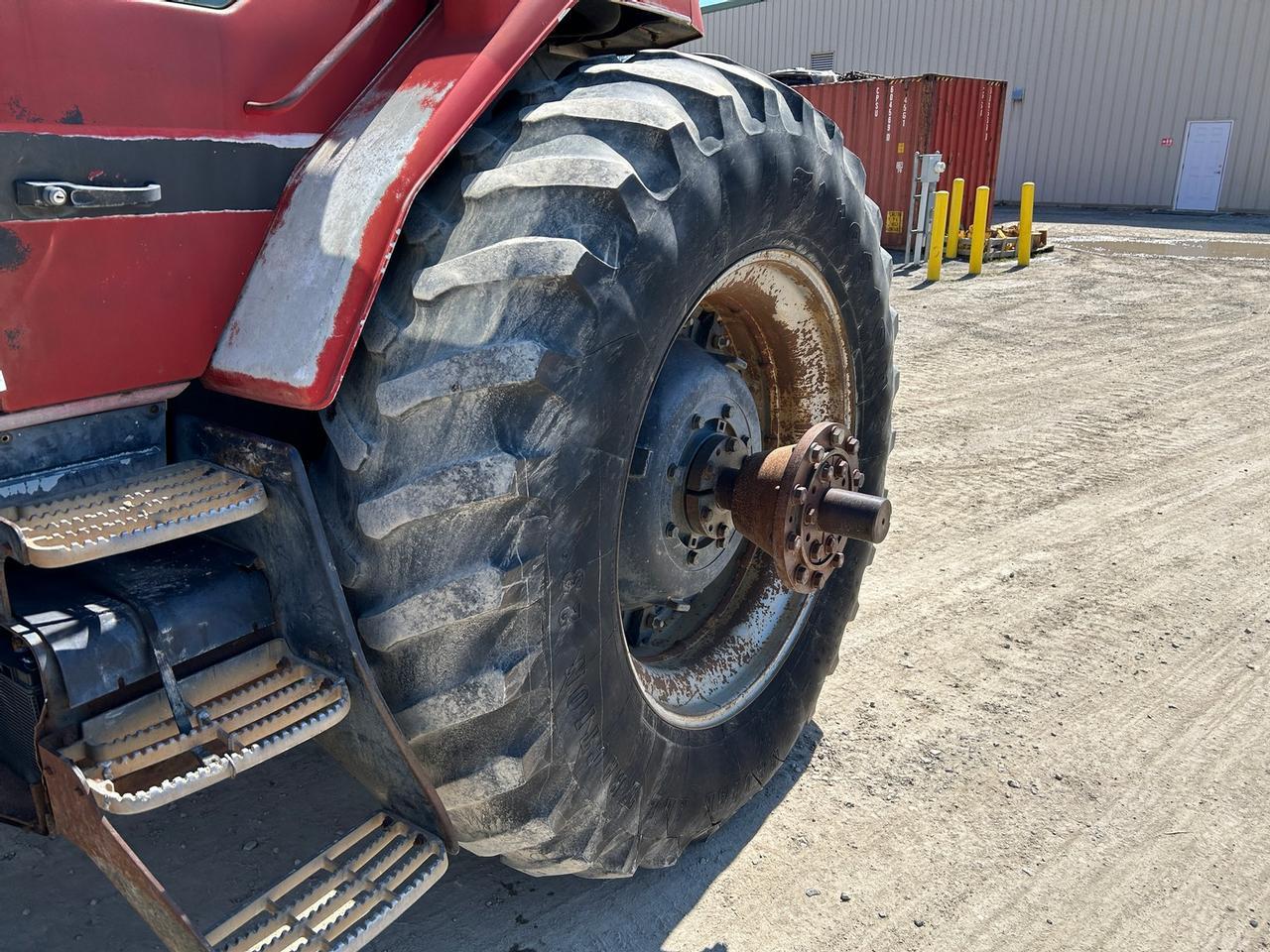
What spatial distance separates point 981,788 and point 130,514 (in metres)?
2.42

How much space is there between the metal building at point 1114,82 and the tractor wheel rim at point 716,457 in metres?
23.9

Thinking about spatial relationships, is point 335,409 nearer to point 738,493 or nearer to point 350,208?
point 350,208

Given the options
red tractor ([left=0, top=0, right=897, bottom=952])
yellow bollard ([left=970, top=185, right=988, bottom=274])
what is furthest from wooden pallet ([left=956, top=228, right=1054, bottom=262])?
red tractor ([left=0, top=0, right=897, bottom=952])

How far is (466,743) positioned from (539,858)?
0.37 metres

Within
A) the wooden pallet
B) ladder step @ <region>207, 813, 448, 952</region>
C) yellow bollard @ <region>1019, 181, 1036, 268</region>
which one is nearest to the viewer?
ladder step @ <region>207, 813, 448, 952</region>

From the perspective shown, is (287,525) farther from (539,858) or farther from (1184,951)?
(1184,951)

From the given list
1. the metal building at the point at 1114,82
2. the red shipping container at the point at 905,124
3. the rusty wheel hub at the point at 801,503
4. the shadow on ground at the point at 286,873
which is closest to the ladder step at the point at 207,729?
the shadow on ground at the point at 286,873

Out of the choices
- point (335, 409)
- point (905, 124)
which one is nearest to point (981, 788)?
point (335, 409)

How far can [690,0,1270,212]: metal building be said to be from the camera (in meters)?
21.9

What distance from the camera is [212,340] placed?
1.82m

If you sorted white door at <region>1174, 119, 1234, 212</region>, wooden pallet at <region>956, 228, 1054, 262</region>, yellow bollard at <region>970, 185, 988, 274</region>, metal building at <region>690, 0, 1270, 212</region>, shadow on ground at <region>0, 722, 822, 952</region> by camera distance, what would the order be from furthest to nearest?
1. white door at <region>1174, 119, 1234, 212</region>
2. metal building at <region>690, 0, 1270, 212</region>
3. wooden pallet at <region>956, 228, 1054, 262</region>
4. yellow bollard at <region>970, 185, 988, 274</region>
5. shadow on ground at <region>0, 722, 822, 952</region>

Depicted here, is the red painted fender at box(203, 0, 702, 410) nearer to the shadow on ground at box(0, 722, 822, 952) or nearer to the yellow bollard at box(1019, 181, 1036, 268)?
the shadow on ground at box(0, 722, 822, 952)

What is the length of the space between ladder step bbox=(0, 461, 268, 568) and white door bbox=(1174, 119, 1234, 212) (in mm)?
25520

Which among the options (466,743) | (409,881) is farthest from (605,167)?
(409,881)
